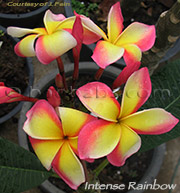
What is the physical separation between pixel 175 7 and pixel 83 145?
34cm

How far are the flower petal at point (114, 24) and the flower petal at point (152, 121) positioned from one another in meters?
0.15

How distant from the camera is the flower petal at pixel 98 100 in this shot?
402 mm

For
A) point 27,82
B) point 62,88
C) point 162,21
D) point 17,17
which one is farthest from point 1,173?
point 17,17

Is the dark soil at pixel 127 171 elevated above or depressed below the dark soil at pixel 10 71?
below

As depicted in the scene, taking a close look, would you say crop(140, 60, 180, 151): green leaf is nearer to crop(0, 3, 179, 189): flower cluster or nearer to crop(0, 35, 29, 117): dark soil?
crop(0, 3, 179, 189): flower cluster

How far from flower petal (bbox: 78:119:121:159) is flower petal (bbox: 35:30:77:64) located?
0.39 ft

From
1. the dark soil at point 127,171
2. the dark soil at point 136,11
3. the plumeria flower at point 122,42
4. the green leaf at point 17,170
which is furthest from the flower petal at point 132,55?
the dark soil at point 136,11

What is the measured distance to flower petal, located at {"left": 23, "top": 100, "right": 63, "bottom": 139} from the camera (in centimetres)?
42

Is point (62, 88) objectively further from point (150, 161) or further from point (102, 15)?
point (102, 15)

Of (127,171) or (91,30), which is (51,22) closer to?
(91,30)

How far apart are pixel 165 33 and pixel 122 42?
0.17 metres

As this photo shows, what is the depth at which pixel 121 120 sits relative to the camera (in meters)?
0.44

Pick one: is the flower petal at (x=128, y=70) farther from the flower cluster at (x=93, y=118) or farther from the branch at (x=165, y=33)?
the branch at (x=165, y=33)

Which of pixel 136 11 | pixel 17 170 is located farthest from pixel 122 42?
Result: pixel 136 11
